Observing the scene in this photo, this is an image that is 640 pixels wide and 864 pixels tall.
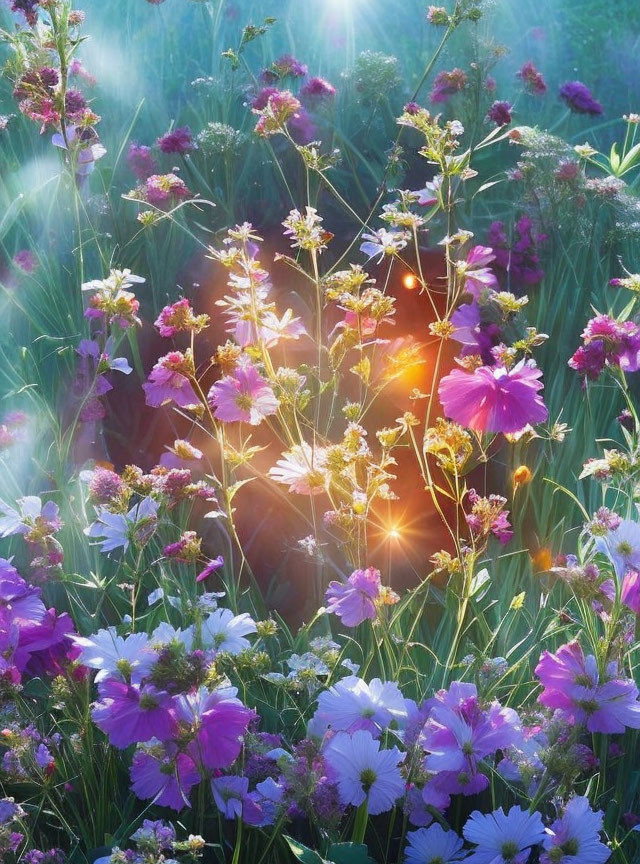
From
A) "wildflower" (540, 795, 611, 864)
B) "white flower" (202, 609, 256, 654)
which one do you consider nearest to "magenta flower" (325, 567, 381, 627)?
"white flower" (202, 609, 256, 654)

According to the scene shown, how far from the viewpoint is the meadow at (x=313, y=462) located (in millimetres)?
1068

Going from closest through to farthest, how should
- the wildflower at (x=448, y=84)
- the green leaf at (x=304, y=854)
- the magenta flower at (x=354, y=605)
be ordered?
the green leaf at (x=304, y=854), the magenta flower at (x=354, y=605), the wildflower at (x=448, y=84)

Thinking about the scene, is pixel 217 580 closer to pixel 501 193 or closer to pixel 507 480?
pixel 507 480

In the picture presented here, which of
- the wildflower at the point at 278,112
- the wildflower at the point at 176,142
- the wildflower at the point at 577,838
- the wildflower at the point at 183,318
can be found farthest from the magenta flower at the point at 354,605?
Answer: the wildflower at the point at 176,142

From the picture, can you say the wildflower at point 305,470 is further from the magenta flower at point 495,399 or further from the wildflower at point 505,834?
the wildflower at point 505,834

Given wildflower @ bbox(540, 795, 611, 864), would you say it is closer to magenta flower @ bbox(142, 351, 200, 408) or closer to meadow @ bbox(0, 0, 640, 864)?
meadow @ bbox(0, 0, 640, 864)

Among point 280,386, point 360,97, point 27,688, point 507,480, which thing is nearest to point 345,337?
point 280,386

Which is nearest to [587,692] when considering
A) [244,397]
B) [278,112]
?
[244,397]

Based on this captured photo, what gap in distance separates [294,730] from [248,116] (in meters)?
2.27

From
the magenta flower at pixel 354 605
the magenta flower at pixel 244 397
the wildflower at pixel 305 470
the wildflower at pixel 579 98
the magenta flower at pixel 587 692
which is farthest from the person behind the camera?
the wildflower at pixel 579 98

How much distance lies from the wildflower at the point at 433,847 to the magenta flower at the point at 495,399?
21.2 inches

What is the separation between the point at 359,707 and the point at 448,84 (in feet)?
6.73

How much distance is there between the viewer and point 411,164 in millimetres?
2830

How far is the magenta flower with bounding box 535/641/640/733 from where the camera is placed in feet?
3.45
